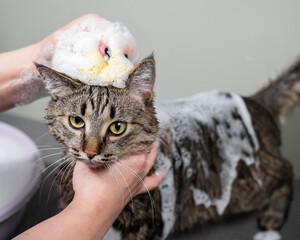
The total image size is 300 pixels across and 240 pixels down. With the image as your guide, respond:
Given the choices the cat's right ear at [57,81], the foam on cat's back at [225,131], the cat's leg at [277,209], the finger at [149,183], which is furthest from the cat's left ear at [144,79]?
the cat's leg at [277,209]

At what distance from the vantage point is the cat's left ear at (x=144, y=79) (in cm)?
57

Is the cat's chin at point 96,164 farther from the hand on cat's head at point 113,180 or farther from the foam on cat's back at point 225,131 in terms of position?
the foam on cat's back at point 225,131

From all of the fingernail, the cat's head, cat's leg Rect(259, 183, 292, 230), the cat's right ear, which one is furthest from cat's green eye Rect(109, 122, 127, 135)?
cat's leg Rect(259, 183, 292, 230)

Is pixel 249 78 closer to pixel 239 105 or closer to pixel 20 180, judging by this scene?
pixel 239 105

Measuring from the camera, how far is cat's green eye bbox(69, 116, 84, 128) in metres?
0.62

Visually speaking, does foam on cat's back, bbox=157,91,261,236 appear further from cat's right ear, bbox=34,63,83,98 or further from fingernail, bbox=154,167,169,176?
cat's right ear, bbox=34,63,83,98

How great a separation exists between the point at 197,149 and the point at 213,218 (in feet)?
0.84

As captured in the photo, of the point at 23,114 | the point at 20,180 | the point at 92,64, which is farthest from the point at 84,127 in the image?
the point at 23,114

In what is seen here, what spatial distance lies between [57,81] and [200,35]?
2.18ft

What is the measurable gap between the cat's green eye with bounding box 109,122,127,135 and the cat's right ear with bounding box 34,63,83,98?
0.37ft

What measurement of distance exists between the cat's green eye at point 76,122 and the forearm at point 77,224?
0.51 feet

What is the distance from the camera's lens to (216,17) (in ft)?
3.49

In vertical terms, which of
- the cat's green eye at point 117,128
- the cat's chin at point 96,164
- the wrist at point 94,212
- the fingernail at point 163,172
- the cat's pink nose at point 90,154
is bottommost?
the fingernail at point 163,172

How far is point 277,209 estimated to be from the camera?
1030mm
